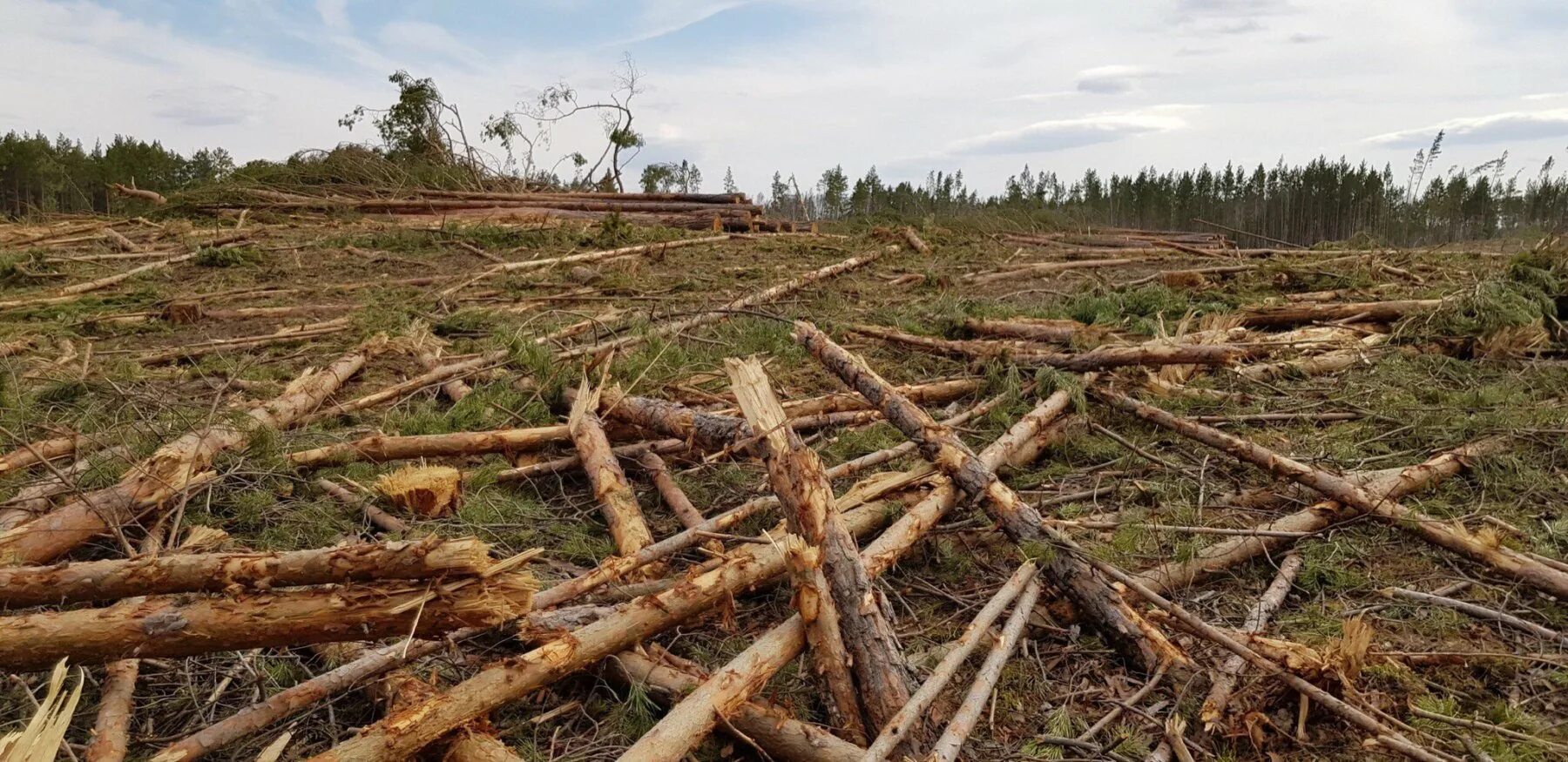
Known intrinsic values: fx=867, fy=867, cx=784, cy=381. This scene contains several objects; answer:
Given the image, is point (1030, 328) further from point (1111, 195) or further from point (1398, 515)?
point (1111, 195)

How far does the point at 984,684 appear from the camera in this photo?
8.10 feet

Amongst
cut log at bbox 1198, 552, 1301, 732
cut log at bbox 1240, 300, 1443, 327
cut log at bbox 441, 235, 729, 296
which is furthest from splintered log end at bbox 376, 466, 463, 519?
cut log at bbox 1240, 300, 1443, 327

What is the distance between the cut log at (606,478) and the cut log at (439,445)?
0.15 metres

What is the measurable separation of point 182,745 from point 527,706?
860 millimetres

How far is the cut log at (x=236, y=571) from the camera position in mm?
2168

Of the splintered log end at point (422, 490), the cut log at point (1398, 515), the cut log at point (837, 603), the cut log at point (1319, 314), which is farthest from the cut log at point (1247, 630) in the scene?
the cut log at point (1319, 314)

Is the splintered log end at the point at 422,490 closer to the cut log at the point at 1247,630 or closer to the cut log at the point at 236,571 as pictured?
the cut log at the point at 236,571

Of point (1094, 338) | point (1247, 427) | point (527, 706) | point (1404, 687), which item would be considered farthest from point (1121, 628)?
point (1094, 338)

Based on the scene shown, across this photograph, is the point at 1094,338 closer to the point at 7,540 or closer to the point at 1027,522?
the point at 1027,522

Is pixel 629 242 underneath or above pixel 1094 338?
above

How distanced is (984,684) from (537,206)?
14798 mm

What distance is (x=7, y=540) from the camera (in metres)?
3.08

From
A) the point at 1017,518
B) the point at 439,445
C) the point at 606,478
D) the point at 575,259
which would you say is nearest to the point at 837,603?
the point at 1017,518

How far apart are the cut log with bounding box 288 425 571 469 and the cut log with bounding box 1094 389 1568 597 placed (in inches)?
131
